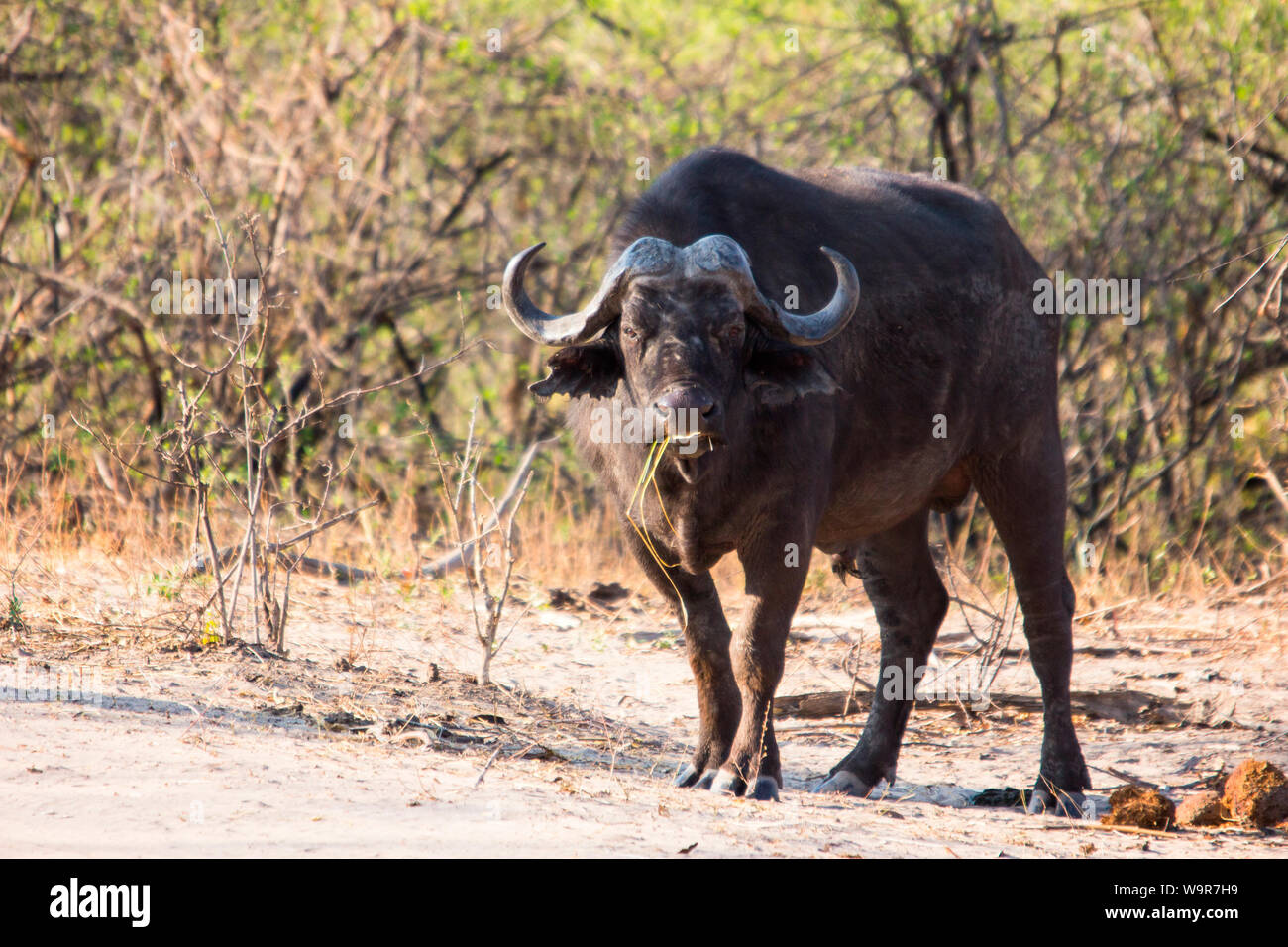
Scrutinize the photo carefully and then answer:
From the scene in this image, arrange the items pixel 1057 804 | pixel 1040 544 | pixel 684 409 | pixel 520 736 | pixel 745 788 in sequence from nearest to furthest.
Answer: pixel 684 409 → pixel 745 788 → pixel 520 736 → pixel 1057 804 → pixel 1040 544

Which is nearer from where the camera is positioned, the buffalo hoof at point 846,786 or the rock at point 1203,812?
the rock at point 1203,812

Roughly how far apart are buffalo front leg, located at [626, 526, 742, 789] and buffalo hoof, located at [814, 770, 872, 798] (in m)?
0.70

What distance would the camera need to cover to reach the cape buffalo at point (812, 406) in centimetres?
519

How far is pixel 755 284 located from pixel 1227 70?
7.45 metres

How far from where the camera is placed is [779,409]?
17.6 feet

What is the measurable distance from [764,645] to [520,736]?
3.77 feet

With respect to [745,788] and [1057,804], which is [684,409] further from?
[1057,804]

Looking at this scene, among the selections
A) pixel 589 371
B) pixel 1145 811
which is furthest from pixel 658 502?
pixel 1145 811

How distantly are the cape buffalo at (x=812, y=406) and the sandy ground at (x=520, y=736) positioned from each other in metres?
0.53

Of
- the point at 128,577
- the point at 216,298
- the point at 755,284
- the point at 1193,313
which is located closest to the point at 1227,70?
the point at 1193,313

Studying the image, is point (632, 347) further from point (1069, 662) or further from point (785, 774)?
point (1069, 662)

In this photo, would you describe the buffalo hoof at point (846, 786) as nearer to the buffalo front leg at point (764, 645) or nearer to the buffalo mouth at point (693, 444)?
the buffalo front leg at point (764, 645)

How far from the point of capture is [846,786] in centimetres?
595

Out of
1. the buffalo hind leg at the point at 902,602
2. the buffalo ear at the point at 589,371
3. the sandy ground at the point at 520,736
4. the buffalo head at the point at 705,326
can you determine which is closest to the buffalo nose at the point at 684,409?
the buffalo head at the point at 705,326
